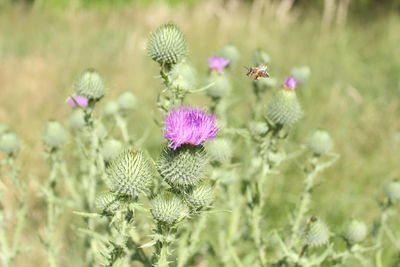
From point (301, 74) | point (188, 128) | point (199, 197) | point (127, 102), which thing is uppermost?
point (301, 74)

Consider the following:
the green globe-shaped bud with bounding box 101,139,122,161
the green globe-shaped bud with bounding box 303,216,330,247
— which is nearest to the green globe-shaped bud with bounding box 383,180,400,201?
the green globe-shaped bud with bounding box 303,216,330,247

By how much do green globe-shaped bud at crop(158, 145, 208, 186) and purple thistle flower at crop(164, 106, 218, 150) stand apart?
3.2 inches

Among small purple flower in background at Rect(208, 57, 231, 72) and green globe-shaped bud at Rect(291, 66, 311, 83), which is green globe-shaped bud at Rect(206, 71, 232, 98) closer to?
small purple flower in background at Rect(208, 57, 231, 72)

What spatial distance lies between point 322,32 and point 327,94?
4843 millimetres

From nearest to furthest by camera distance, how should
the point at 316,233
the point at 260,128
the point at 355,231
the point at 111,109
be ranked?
the point at 316,233 < the point at 355,231 < the point at 260,128 < the point at 111,109

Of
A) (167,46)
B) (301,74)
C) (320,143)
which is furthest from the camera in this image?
(301,74)

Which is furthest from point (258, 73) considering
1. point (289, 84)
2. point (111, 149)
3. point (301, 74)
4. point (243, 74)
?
point (243, 74)

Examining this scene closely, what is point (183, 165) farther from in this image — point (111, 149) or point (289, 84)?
point (289, 84)

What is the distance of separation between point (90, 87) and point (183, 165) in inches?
50.0

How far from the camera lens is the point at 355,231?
138 inches

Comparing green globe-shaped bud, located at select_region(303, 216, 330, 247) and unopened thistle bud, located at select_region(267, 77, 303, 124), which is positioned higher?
unopened thistle bud, located at select_region(267, 77, 303, 124)

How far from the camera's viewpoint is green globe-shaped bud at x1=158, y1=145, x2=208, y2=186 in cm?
244

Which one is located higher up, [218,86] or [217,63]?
[217,63]

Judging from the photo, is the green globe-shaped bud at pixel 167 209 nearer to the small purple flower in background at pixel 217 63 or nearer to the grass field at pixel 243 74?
the grass field at pixel 243 74
